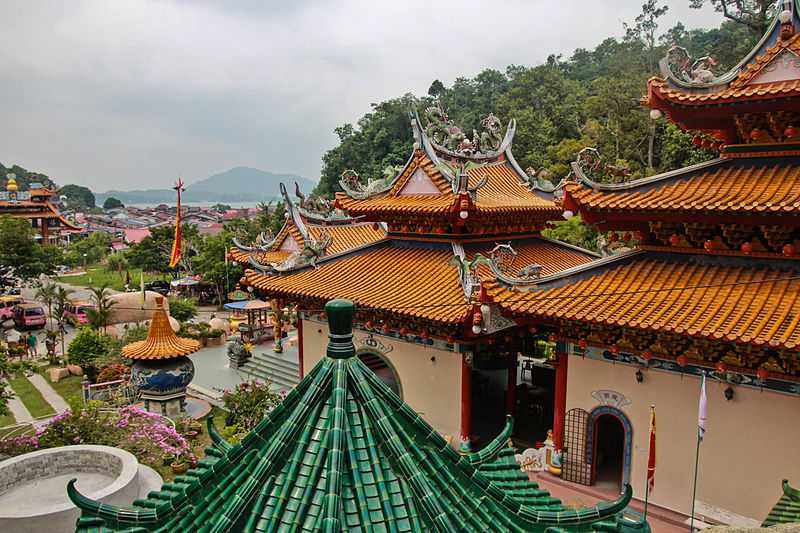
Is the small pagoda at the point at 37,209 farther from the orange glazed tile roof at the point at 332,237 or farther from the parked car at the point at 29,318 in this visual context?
the orange glazed tile roof at the point at 332,237

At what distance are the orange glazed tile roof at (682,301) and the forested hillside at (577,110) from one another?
1415 cm

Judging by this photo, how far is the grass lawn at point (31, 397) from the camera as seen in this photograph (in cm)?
2000

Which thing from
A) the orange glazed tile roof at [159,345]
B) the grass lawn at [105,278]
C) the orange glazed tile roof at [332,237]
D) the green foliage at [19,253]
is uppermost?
the orange glazed tile roof at [332,237]

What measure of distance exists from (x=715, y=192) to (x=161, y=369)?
15.8 m

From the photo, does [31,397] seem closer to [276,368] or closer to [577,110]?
[276,368]

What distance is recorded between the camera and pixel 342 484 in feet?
12.7

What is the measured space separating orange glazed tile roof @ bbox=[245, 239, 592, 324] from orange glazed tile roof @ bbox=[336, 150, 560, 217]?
3.68 feet

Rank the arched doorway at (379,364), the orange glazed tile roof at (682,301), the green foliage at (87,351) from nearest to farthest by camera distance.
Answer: the orange glazed tile roof at (682,301), the arched doorway at (379,364), the green foliage at (87,351)

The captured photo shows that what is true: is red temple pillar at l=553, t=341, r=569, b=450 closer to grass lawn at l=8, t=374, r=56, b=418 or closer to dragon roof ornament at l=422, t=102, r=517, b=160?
dragon roof ornament at l=422, t=102, r=517, b=160

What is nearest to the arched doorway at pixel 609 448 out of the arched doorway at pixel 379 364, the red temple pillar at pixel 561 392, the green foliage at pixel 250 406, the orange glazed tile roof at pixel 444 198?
the red temple pillar at pixel 561 392

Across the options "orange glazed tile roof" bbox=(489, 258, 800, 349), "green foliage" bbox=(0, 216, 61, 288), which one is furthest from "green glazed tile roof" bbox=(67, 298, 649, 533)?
"green foliage" bbox=(0, 216, 61, 288)

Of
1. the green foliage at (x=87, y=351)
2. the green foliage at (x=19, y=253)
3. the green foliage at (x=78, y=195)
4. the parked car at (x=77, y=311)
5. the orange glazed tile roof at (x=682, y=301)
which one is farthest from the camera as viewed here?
the green foliage at (x=78, y=195)

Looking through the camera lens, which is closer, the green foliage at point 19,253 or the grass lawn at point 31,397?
the grass lawn at point 31,397

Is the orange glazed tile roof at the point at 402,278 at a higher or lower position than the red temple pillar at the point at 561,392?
higher
